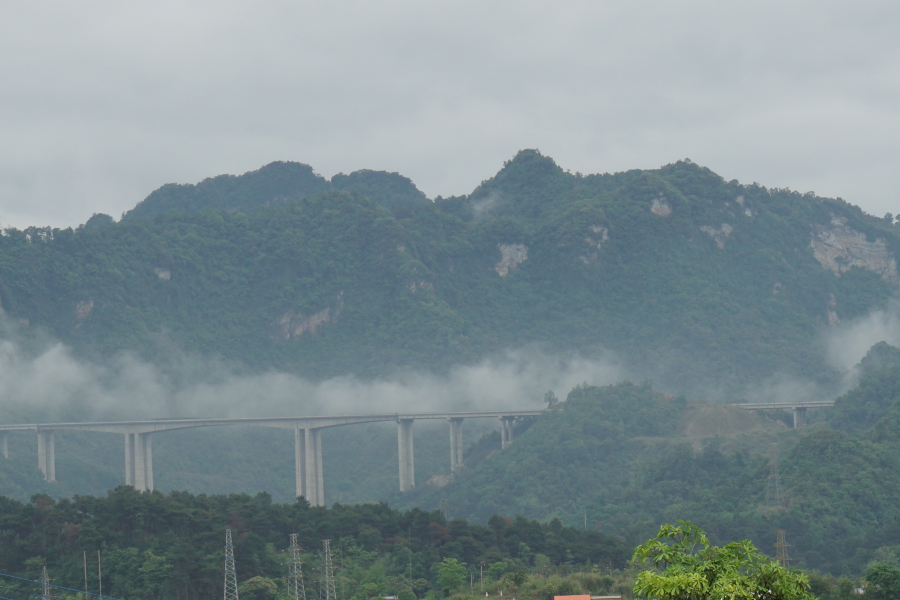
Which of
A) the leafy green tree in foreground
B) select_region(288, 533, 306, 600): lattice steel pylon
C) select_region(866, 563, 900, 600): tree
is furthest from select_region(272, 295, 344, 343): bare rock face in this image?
the leafy green tree in foreground

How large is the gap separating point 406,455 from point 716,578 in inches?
3603

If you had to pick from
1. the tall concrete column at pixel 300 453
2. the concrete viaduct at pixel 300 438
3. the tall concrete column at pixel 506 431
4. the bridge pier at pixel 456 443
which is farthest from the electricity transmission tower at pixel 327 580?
the tall concrete column at pixel 506 431

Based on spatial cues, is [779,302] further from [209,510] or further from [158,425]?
[209,510]

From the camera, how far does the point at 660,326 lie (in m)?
155

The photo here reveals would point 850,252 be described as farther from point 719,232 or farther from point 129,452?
point 129,452

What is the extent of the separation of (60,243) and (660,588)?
13479 cm

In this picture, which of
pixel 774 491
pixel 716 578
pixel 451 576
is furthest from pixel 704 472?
pixel 716 578

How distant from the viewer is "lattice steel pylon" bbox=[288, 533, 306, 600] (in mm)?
51191

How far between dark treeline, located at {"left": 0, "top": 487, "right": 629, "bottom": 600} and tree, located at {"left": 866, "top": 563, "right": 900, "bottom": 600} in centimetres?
1624

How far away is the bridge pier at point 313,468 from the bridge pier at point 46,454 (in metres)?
23.4

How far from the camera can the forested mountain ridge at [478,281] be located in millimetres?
144125

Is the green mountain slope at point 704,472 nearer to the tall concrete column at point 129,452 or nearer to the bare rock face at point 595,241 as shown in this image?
the tall concrete column at point 129,452

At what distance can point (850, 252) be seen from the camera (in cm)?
17150

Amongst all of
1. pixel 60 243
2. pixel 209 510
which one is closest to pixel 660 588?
pixel 209 510
